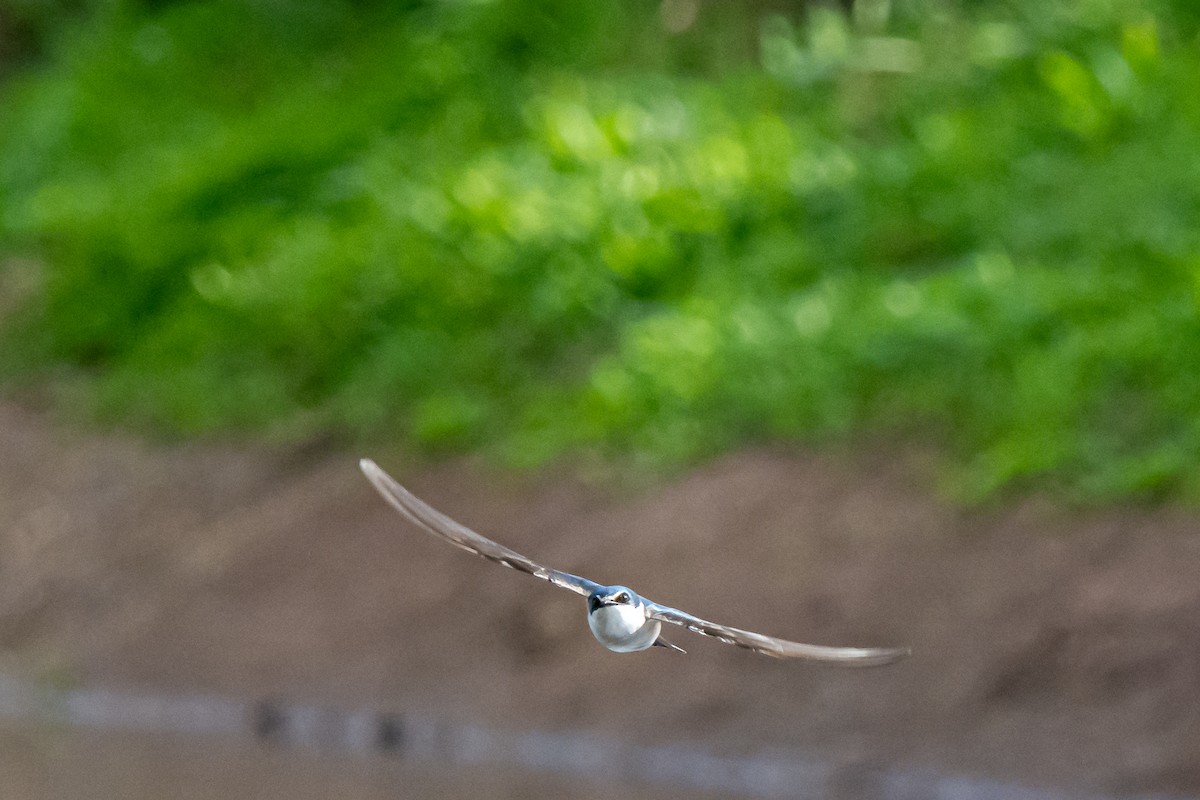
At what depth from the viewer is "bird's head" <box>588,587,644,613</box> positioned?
254 centimetres

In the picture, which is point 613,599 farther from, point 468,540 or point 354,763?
point 354,763

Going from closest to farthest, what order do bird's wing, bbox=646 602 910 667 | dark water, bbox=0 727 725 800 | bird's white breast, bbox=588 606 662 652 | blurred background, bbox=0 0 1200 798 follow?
bird's wing, bbox=646 602 910 667
bird's white breast, bbox=588 606 662 652
dark water, bbox=0 727 725 800
blurred background, bbox=0 0 1200 798

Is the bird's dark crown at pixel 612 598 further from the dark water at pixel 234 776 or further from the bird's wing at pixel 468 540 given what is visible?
the dark water at pixel 234 776

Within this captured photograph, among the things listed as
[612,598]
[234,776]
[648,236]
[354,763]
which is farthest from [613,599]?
[648,236]

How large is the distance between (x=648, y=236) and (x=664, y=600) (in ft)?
7.94

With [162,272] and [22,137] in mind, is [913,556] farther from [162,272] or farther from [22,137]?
[22,137]

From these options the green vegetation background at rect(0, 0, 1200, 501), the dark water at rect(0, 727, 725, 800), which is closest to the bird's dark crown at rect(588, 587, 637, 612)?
the dark water at rect(0, 727, 725, 800)

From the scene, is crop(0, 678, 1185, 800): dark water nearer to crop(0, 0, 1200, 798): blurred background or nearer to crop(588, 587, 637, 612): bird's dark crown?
crop(0, 0, 1200, 798): blurred background

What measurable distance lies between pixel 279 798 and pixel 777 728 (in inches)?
64.7

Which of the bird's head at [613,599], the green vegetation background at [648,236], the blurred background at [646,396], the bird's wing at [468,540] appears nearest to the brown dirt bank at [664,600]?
the blurred background at [646,396]

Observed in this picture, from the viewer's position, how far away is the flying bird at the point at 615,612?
2.32m

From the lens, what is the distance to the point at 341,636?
8250 mm

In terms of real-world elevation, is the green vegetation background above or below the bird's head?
above

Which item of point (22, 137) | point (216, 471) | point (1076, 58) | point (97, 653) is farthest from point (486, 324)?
point (22, 137)
